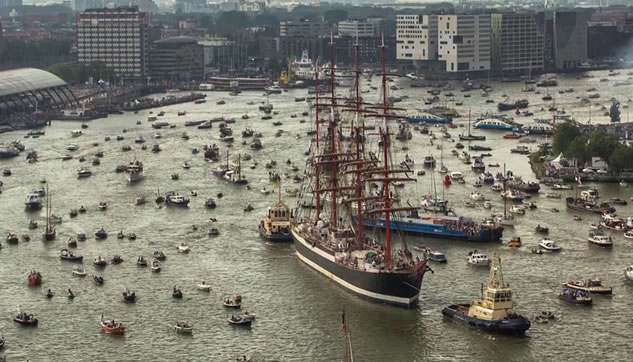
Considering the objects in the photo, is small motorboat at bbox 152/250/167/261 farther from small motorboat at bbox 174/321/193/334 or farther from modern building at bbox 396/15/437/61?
modern building at bbox 396/15/437/61

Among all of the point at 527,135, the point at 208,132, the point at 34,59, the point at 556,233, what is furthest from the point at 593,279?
the point at 34,59

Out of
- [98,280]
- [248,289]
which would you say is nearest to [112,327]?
[98,280]

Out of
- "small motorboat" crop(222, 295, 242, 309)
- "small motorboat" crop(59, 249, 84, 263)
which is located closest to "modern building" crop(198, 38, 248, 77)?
"small motorboat" crop(59, 249, 84, 263)

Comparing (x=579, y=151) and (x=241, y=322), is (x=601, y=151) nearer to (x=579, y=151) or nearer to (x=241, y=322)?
(x=579, y=151)

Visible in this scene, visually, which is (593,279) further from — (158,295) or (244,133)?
(244,133)

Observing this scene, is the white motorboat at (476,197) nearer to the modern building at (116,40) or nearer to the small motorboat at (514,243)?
the small motorboat at (514,243)
